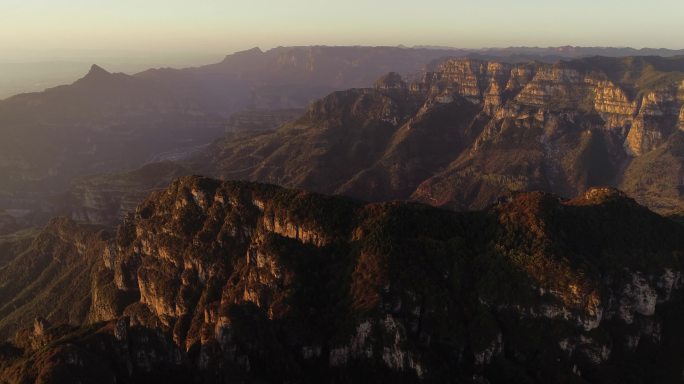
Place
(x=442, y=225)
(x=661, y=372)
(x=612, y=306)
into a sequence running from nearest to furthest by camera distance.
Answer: (x=661, y=372) < (x=612, y=306) < (x=442, y=225)

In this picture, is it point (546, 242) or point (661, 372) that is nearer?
point (661, 372)

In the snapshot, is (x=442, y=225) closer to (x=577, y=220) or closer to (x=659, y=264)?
(x=577, y=220)

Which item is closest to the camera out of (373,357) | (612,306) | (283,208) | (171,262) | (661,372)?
(373,357)

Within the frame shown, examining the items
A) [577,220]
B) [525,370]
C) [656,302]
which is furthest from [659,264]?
[525,370]

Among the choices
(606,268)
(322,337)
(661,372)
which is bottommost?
(661,372)

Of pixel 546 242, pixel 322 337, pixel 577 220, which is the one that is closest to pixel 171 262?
pixel 322 337

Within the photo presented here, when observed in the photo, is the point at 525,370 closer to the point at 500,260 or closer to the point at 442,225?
the point at 500,260

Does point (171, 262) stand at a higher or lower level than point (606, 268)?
lower
